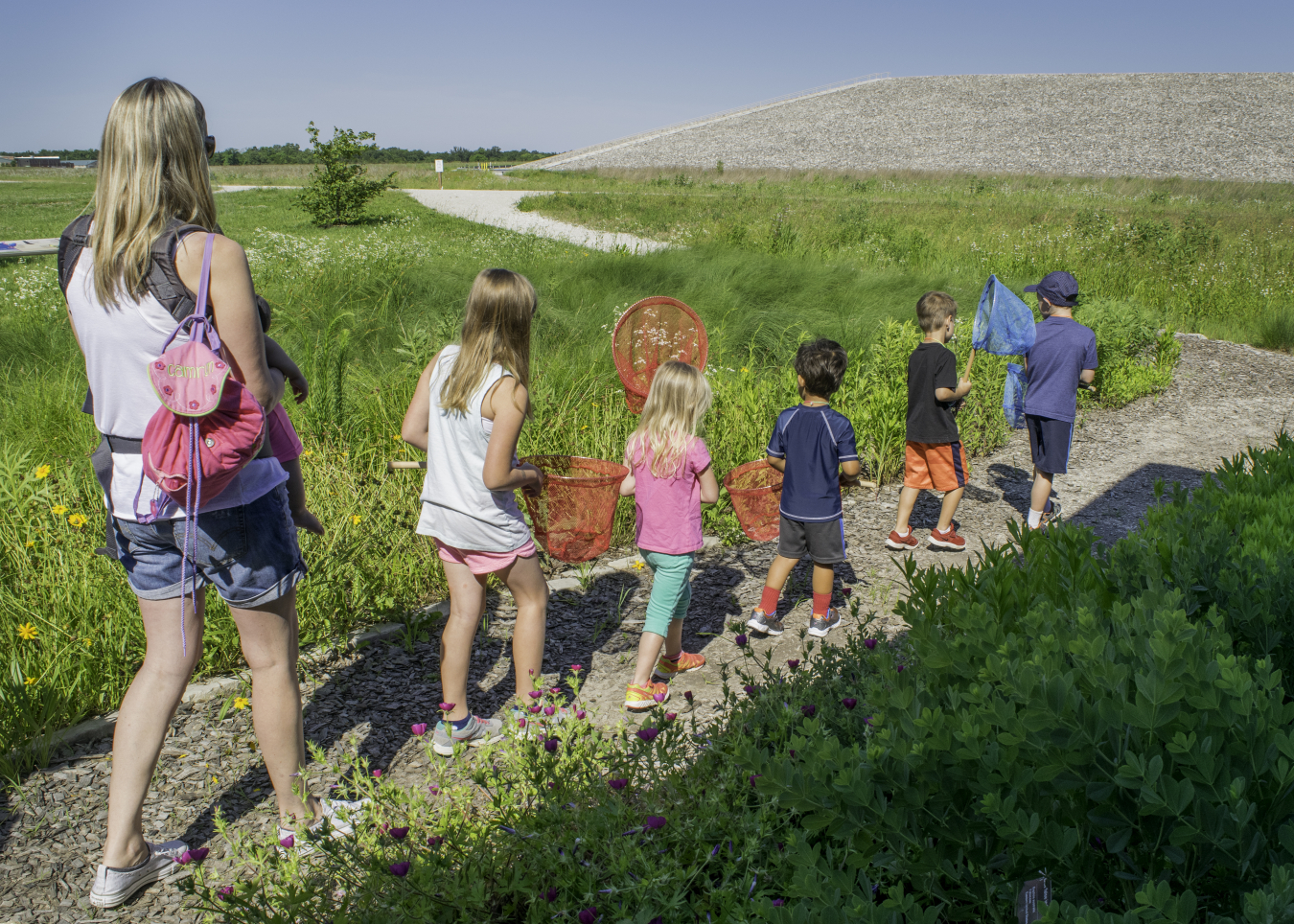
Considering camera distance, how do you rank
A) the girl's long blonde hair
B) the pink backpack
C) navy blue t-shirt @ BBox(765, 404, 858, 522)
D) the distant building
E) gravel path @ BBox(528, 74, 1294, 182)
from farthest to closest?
the distant building, gravel path @ BBox(528, 74, 1294, 182), navy blue t-shirt @ BBox(765, 404, 858, 522), the girl's long blonde hair, the pink backpack

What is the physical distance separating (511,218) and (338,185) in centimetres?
492

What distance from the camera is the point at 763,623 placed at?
3512mm

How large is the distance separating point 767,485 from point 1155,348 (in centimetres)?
742

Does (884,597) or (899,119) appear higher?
(899,119)

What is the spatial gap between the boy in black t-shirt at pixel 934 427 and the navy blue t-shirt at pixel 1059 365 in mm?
590

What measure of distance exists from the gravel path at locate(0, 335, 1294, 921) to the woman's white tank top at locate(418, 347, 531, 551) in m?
0.64

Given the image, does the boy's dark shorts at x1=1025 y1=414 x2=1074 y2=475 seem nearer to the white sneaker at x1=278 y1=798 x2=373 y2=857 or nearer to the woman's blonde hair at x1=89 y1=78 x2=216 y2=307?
the white sneaker at x1=278 y1=798 x2=373 y2=857

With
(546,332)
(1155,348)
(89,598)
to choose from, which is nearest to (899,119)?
(1155,348)

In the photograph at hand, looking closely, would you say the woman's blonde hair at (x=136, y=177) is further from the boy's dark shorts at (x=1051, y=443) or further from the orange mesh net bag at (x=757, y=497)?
the boy's dark shorts at (x=1051, y=443)

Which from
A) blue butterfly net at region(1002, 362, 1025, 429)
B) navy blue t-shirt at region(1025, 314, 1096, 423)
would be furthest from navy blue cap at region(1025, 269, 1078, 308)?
blue butterfly net at region(1002, 362, 1025, 429)

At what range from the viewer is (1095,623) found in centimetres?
163

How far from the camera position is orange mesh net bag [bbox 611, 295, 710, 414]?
4.15 m

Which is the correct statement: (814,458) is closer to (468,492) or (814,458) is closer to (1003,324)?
(468,492)

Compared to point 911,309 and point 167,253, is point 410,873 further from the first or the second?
point 911,309
